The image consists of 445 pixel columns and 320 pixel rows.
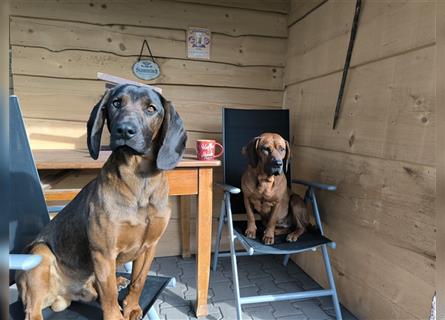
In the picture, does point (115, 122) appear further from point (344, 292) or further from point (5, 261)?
point (344, 292)

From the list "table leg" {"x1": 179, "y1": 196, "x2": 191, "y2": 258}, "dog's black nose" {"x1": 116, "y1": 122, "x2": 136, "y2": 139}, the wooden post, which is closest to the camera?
the wooden post

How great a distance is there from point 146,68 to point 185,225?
1207 millimetres

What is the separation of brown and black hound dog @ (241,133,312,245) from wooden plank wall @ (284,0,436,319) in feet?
0.79

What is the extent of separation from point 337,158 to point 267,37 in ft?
3.84

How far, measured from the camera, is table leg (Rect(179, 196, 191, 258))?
7.63ft

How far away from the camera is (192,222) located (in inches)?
94.7

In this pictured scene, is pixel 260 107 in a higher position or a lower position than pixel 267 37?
lower

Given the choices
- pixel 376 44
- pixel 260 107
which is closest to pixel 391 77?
pixel 376 44

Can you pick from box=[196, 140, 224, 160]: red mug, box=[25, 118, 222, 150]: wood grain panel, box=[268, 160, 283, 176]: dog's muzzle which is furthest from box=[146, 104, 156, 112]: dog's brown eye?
box=[25, 118, 222, 150]: wood grain panel

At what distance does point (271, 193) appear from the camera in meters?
1.72

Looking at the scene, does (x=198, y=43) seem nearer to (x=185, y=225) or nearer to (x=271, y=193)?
(x=271, y=193)

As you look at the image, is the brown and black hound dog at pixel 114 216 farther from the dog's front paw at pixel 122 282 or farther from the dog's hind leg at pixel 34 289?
the dog's front paw at pixel 122 282

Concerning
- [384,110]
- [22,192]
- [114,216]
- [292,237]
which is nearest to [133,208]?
[114,216]

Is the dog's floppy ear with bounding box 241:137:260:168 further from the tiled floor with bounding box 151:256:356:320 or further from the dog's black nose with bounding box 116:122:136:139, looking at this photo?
the dog's black nose with bounding box 116:122:136:139
